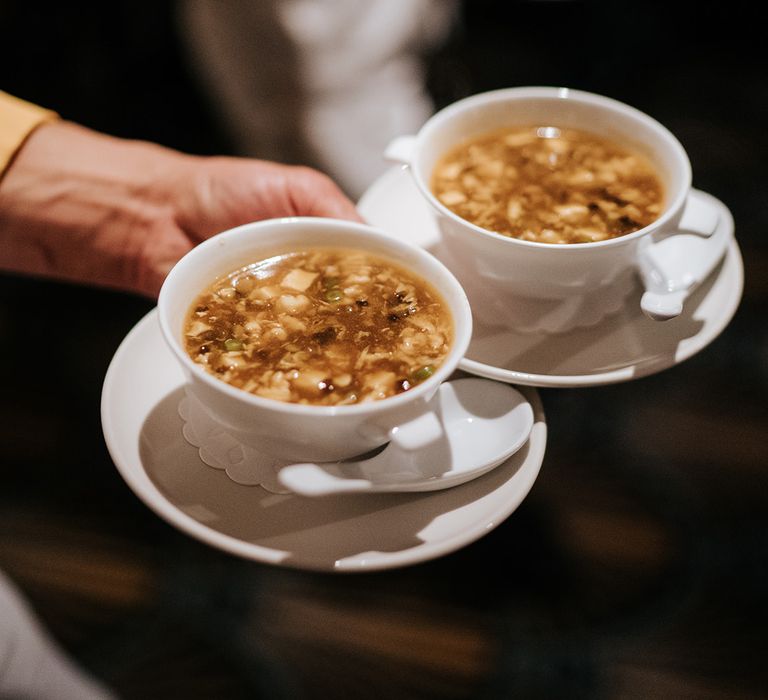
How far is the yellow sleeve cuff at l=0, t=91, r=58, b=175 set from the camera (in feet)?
5.64

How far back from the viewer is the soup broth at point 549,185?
1.48 meters

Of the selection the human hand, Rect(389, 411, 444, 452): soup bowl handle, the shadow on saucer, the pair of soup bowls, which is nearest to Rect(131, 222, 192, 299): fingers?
the human hand

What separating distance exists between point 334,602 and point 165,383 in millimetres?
1218

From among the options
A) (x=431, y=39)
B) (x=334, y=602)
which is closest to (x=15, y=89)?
Result: (x=431, y=39)

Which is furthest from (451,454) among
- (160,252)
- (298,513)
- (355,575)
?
(355,575)

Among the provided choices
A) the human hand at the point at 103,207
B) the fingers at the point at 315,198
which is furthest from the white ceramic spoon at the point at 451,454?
the human hand at the point at 103,207

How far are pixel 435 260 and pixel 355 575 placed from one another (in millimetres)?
1320

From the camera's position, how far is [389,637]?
2242 mm

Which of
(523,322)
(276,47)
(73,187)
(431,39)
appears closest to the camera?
(523,322)

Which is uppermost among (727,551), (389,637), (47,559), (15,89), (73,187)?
(73,187)

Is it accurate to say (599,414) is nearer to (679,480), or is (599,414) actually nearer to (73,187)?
(679,480)

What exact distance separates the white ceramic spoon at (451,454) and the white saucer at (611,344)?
43mm

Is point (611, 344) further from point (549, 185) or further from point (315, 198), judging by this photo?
point (315, 198)

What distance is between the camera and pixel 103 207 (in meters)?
1.82
